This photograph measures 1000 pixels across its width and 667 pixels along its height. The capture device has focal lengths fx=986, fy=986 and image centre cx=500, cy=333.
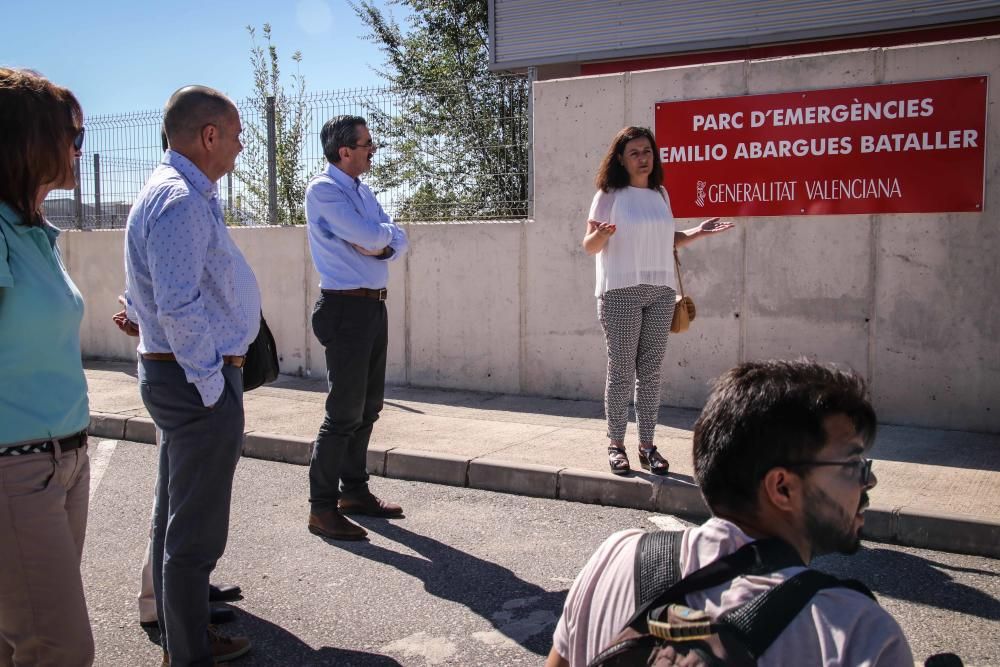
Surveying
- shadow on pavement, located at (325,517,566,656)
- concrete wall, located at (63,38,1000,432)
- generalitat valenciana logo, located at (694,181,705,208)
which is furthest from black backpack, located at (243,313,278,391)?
generalitat valenciana logo, located at (694,181,705,208)

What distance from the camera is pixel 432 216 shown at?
375 inches

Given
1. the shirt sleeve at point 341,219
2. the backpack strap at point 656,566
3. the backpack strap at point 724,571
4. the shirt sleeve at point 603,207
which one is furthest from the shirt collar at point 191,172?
the shirt sleeve at point 603,207

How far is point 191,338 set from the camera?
3.07 metres

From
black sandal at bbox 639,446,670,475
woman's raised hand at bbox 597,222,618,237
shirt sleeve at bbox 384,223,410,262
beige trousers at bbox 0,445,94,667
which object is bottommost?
black sandal at bbox 639,446,670,475

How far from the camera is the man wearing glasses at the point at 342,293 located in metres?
5.05

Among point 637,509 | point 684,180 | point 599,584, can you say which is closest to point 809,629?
point 599,584

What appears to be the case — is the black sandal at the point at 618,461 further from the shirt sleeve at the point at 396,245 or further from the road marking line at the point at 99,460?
the road marking line at the point at 99,460

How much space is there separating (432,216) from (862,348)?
415 cm

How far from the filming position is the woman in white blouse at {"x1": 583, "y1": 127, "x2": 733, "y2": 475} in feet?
19.3

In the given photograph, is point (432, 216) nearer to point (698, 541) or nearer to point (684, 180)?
point (684, 180)

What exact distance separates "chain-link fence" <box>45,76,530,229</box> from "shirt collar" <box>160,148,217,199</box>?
588 cm

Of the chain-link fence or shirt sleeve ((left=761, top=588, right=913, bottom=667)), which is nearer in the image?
shirt sleeve ((left=761, top=588, right=913, bottom=667))

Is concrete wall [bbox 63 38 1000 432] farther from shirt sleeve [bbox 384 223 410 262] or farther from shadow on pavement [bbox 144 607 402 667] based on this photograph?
shadow on pavement [bbox 144 607 402 667]

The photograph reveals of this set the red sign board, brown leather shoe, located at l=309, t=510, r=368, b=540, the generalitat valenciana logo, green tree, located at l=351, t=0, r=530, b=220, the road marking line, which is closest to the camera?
brown leather shoe, located at l=309, t=510, r=368, b=540
